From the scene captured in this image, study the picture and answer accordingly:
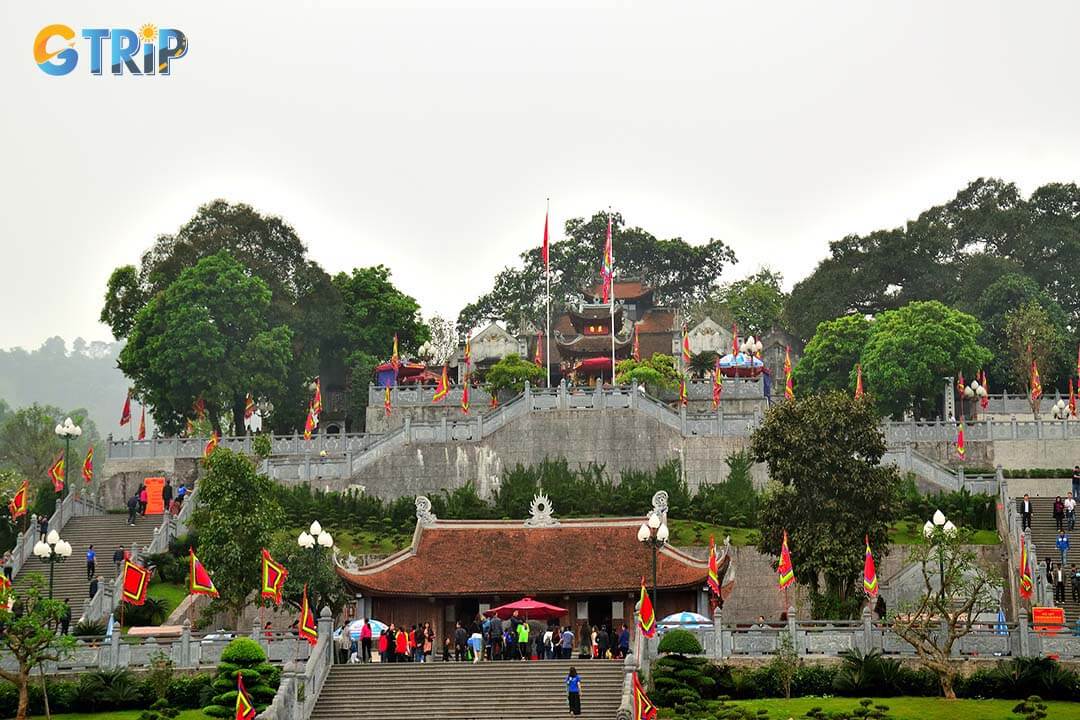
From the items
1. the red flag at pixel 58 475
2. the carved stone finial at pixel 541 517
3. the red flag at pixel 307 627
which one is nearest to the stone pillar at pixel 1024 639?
the carved stone finial at pixel 541 517

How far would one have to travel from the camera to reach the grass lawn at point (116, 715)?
41969 mm

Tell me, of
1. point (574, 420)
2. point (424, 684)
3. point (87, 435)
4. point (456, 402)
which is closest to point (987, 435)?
point (574, 420)

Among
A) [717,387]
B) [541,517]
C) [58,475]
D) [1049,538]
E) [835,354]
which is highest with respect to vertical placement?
→ [835,354]

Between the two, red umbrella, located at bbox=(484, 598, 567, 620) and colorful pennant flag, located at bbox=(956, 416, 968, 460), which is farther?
colorful pennant flag, located at bbox=(956, 416, 968, 460)

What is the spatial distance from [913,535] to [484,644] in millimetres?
16494

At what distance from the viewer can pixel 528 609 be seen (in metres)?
48.5

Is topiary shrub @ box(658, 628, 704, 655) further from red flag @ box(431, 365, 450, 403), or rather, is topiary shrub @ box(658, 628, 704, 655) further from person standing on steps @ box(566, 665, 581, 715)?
red flag @ box(431, 365, 450, 403)

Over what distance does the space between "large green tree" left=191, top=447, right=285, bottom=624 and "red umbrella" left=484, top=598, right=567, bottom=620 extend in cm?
678

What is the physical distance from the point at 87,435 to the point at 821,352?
85.6 metres

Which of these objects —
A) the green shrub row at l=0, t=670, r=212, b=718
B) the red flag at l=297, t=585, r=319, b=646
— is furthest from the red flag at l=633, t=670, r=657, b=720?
the green shrub row at l=0, t=670, r=212, b=718

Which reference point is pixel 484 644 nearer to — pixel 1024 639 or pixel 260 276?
pixel 1024 639

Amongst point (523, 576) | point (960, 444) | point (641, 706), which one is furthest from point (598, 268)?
point (641, 706)

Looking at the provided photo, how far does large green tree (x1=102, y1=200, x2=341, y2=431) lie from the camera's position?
253 feet

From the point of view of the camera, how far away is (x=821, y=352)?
81.1 m
